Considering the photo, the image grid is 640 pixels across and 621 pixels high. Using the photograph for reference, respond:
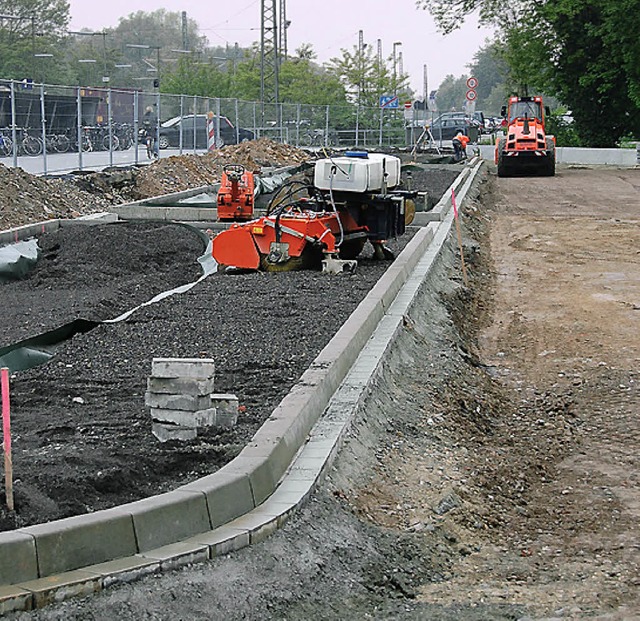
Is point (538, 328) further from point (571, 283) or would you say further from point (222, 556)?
point (222, 556)

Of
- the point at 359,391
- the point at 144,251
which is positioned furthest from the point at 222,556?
the point at 144,251

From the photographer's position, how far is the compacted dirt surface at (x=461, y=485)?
507 cm

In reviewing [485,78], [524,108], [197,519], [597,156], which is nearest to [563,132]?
[597,156]

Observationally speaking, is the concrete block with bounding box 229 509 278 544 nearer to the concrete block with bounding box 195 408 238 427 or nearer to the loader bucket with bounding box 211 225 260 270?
the concrete block with bounding box 195 408 238 427

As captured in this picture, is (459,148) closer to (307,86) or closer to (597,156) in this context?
(597,156)

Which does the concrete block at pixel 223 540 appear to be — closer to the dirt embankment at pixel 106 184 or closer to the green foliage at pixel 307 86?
the dirt embankment at pixel 106 184

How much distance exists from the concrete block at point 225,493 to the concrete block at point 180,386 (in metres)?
0.82

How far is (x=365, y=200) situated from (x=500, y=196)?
18.7 metres

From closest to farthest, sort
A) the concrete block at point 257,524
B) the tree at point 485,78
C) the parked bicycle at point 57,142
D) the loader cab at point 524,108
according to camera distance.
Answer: the concrete block at point 257,524
the parked bicycle at point 57,142
the loader cab at point 524,108
the tree at point 485,78

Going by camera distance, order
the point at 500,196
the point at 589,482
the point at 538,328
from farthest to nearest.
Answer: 1. the point at 500,196
2. the point at 538,328
3. the point at 589,482

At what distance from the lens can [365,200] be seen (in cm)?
1416

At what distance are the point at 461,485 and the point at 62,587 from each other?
322 centimetres

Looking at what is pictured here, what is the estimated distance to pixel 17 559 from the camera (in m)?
4.55

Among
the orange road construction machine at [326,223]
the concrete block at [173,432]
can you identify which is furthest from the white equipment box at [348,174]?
the concrete block at [173,432]
